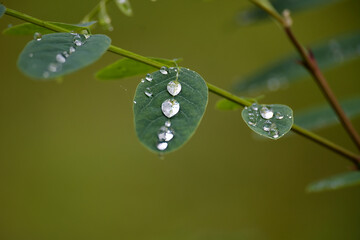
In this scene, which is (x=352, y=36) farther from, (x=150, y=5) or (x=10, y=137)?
(x=10, y=137)

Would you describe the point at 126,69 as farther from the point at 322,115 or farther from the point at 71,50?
the point at 322,115

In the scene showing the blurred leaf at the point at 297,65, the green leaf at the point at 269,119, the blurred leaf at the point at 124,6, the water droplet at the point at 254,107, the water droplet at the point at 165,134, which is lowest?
the water droplet at the point at 165,134

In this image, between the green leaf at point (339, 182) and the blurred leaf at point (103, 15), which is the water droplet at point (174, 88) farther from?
the green leaf at point (339, 182)

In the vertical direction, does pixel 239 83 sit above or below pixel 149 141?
above

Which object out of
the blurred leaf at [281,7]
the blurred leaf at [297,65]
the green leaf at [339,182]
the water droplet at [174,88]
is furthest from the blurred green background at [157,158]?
the water droplet at [174,88]

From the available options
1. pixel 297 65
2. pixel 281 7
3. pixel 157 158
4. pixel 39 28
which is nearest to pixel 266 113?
pixel 39 28

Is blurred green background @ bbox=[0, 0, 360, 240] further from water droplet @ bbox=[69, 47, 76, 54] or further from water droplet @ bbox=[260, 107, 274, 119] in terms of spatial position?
water droplet @ bbox=[69, 47, 76, 54]

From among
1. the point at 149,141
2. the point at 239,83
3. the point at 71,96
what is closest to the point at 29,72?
the point at 149,141
